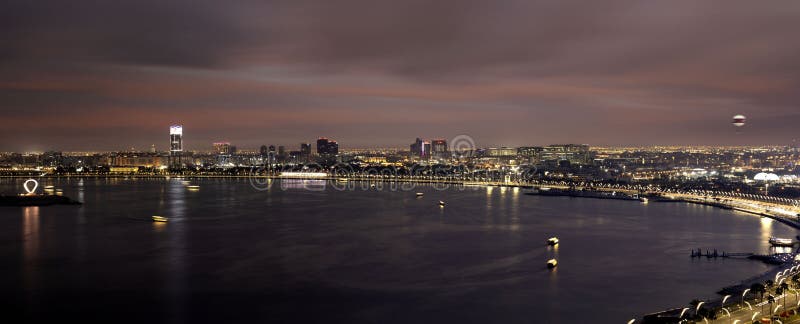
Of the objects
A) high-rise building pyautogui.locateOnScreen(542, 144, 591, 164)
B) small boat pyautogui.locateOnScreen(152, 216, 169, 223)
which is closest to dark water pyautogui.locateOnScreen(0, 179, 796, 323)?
small boat pyautogui.locateOnScreen(152, 216, 169, 223)

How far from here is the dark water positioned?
26.6 ft

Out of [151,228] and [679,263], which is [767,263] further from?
[151,228]

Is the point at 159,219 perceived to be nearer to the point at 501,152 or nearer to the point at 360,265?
the point at 360,265

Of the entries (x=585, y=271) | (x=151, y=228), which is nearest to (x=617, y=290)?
(x=585, y=271)

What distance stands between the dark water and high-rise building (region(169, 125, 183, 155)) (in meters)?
49.3

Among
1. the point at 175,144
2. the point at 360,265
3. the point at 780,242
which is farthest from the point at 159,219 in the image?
the point at 175,144

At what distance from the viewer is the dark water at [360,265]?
8109 millimetres

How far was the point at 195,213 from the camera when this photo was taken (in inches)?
757

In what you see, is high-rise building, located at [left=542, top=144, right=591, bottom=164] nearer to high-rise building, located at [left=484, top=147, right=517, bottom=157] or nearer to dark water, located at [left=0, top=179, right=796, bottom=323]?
high-rise building, located at [left=484, top=147, right=517, bottom=157]

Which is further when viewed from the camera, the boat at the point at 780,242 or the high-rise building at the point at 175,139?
the high-rise building at the point at 175,139

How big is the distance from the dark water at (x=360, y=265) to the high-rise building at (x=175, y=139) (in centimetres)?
4935

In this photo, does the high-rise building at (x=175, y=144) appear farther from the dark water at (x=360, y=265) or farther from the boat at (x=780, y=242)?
the boat at (x=780, y=242)

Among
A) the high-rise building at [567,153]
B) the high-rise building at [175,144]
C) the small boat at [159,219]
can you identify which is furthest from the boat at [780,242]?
the high-rise building at [175,144]

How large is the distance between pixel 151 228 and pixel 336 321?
9940 mm
